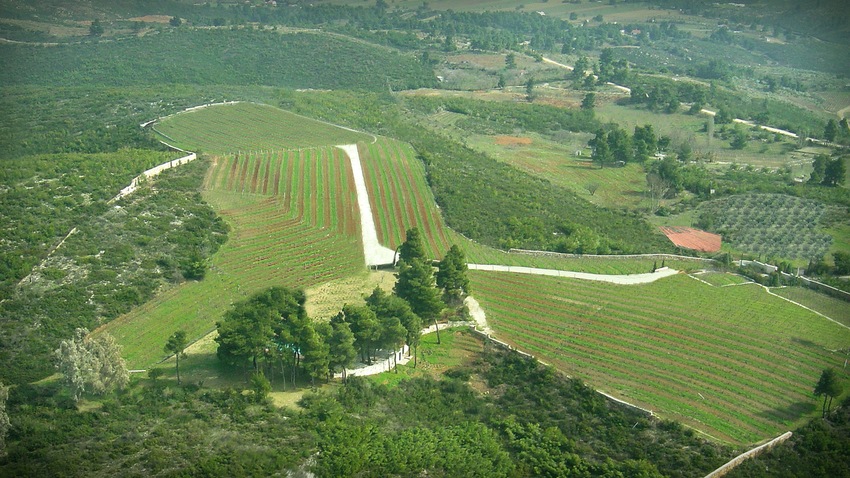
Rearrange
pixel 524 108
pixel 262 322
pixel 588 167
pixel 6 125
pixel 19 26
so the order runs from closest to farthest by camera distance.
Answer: pixel 262 322 < pixel 6 125 < pixel 588 167 < pixel 524 108 < pixel 19 26

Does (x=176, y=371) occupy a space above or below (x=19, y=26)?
below

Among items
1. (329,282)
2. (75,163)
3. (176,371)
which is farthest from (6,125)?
(176,371)

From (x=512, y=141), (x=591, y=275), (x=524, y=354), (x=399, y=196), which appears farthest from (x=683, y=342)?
(x=512, y=141)

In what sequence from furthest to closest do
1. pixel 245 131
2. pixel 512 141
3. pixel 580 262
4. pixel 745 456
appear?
pixel 512 141 < pixel 245 131 < pixel 580 262 < pixel 745 456

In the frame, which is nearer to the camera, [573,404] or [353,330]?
[573,404]

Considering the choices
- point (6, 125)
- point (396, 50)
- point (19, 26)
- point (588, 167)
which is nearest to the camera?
point (6, 125)

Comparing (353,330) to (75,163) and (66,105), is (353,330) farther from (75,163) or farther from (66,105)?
(66,105)

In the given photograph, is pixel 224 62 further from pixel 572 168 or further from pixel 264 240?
pixel 264 240
